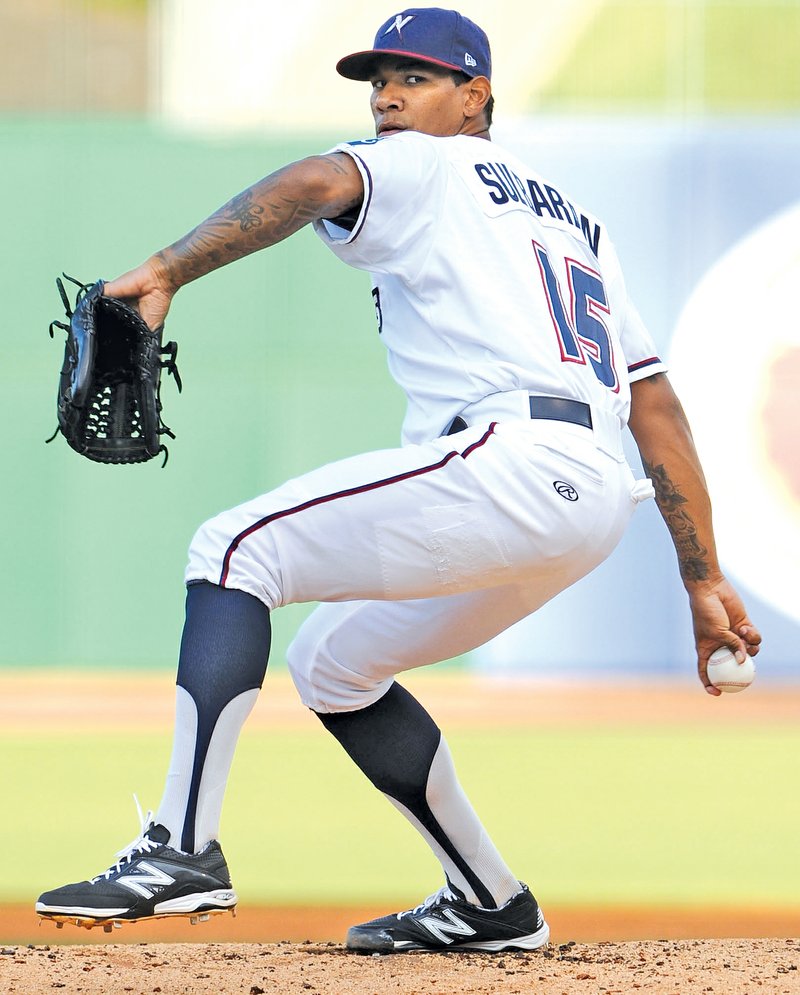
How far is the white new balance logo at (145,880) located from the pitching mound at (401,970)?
477 mm

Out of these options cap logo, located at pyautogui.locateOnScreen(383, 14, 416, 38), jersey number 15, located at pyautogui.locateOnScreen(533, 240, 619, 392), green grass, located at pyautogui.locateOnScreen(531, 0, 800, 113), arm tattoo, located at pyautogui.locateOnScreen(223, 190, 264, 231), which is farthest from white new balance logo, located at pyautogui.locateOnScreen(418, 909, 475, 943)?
green grass, located at pyautogui.locateOnScreen(531, 0, 800, 113)

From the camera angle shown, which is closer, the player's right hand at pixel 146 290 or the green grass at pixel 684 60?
the player's right hand at pixel 146 290

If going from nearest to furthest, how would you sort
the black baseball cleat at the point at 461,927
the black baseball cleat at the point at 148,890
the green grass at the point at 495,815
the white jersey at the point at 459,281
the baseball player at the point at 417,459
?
1. the black baseball cleat at the point at 148,890
2. the baseball player at the point at 417,459
3. the white jersey at the point at 459,281
4. the black baseball cleat at the point at 461,927
5. the green grass at the point at 495,815

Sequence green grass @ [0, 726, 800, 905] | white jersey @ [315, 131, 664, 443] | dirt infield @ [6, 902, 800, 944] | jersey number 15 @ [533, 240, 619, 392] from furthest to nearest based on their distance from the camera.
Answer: green grass @ [0, 726, 800, 905] → dirt infield @ [6, 902, 800, 944] → jersey number 15 @ [533, 240, 619, 392] → white jersey @ [315, 131, 664, 443]

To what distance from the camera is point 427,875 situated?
14.2 ft

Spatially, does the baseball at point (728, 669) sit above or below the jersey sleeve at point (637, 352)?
below

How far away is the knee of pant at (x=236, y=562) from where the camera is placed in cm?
260

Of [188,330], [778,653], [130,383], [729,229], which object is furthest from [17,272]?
[130,383]

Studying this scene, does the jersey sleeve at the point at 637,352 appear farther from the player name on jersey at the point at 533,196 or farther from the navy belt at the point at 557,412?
the navy belt at the point at 557,412

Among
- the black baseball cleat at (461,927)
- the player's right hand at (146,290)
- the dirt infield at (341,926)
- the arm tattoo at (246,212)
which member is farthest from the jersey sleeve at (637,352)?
the dirt infield at (341,926)

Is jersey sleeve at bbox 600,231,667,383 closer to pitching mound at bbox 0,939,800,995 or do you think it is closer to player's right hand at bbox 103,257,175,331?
player's right hand at bbox 103,257,175,331

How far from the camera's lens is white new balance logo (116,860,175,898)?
2.44 m

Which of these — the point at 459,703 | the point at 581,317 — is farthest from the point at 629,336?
the point at 459,703

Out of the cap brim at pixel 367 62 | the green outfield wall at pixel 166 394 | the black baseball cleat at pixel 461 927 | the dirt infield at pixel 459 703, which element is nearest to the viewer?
the cap brim at pixel 367 62
